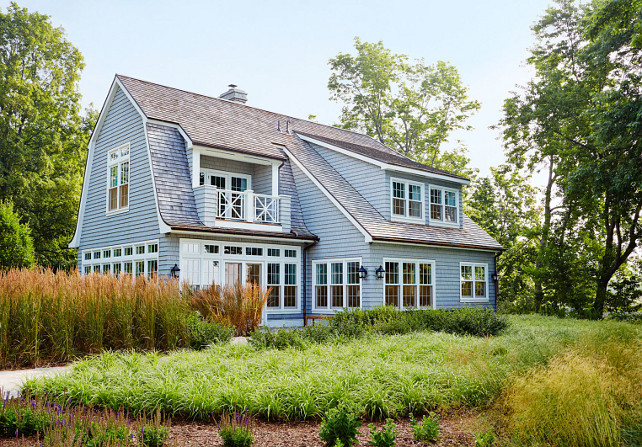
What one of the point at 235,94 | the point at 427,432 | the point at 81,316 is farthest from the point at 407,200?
the point at 427,432

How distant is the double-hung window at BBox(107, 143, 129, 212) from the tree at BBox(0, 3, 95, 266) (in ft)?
29.0

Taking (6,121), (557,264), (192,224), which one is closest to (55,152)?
(6,121)

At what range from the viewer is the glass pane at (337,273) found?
710 inches

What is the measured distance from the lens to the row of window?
19.6m

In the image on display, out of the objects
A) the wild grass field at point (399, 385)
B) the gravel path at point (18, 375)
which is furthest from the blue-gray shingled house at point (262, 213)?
the wild grass field at point (399, 385)

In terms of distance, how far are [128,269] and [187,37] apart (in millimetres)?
7622

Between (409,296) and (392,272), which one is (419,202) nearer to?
(392,272)

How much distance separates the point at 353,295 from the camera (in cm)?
1761

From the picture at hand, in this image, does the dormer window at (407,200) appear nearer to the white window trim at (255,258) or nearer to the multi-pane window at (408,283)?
the multi-pane window at (408,283)

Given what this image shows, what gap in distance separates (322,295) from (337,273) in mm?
996

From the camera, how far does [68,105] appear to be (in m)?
29.0

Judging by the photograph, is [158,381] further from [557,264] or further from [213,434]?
[557,264]

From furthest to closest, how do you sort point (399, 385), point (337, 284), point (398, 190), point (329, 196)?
point (398, 190)
point (329, 196)
point (337, 284)
point (399, 385)

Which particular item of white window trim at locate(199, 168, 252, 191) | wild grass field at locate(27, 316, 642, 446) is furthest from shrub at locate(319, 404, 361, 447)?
white window trim at locate(199, 168, 252, 191)
